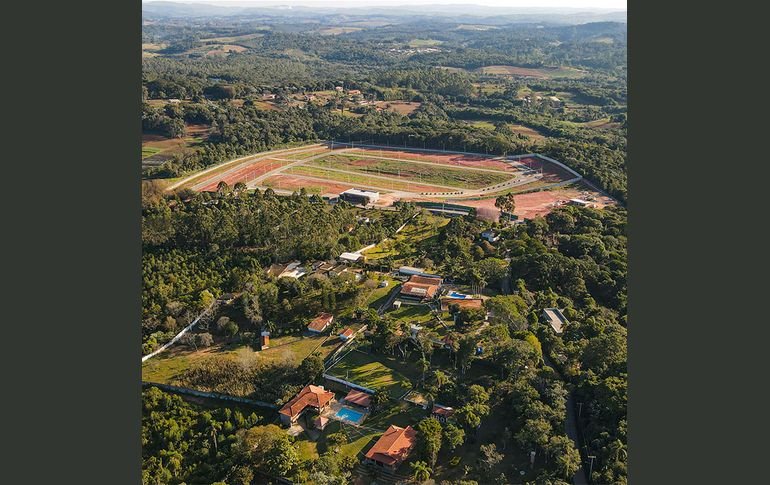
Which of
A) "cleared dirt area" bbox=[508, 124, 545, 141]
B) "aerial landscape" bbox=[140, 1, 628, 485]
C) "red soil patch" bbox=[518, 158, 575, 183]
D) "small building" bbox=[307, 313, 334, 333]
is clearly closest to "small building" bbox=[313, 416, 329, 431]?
"aerial landscape" bbox=[140, 1, 628, 485]

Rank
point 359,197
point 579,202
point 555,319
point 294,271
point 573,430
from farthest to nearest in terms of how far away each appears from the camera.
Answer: point 359,197
point 579,202
point 294,271
point 555,319
point 573,430

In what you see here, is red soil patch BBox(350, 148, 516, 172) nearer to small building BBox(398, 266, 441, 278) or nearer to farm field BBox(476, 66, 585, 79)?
small building BBox(398, 266, 441, 278)

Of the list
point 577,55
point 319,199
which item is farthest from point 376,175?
point 577,55

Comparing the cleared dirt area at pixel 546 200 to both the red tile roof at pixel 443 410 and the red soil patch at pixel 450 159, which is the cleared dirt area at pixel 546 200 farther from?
the red tile roof at pixel 443 410

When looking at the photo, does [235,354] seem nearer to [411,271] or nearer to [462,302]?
[462,302]

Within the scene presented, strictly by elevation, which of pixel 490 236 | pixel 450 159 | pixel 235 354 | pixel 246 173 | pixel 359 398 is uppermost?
pixel 450 159

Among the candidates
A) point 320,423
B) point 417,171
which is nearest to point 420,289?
point 320,423
